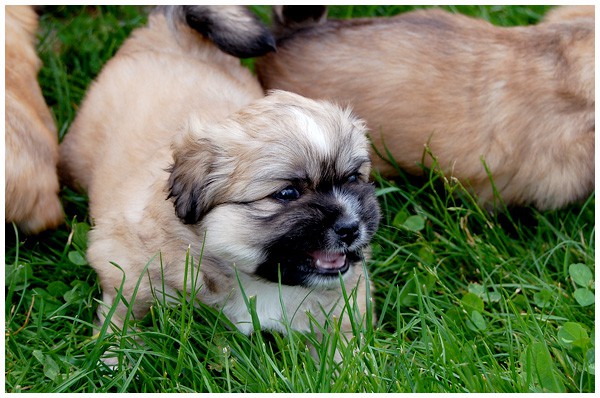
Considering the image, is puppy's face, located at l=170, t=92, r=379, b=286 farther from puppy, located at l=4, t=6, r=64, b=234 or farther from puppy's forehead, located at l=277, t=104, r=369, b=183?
puppy, located at l=4, t=6, r=64, b=234

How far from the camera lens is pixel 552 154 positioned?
3.11m

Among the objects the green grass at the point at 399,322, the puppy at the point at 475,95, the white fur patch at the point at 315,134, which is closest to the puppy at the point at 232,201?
the white fur patch at the point at 315,134

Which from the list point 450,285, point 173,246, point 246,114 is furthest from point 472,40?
point 173,246

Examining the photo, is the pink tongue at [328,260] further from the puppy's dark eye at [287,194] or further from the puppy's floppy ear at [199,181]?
Result: the puppy's floppy ear at [199,181]

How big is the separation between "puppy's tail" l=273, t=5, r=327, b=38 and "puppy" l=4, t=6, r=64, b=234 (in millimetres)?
1002

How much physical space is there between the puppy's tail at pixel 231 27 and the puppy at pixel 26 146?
0.60 metres

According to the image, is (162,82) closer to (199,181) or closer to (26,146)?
(26,146)

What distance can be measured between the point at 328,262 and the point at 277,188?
0.95ft

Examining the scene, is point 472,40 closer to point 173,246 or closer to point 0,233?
point 173,246

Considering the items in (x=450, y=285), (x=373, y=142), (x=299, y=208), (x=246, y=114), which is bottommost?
(x=450, y=285)

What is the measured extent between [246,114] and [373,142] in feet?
3.27

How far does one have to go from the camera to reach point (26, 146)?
2.86 meters

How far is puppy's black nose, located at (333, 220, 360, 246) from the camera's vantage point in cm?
221

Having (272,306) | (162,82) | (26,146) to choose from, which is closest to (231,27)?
(162,82)
